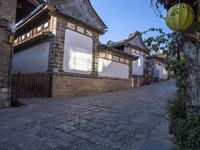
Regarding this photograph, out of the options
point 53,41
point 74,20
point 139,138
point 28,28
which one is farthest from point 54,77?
point 139,138

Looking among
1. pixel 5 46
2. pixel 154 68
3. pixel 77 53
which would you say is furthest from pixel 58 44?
pixel 154 68

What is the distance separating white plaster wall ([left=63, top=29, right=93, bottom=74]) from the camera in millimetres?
10566

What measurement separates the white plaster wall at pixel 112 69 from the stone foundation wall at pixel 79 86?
0.50m

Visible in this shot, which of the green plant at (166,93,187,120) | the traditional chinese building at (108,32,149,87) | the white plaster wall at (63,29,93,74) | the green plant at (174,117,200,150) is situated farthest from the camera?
the traditional chinese building at (108,32,149,87)

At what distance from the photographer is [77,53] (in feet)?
36.7

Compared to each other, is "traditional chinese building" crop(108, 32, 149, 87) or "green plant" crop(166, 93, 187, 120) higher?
"traditional chinese building" crop(108, 32, 149, 87)

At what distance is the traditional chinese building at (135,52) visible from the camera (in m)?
19.4

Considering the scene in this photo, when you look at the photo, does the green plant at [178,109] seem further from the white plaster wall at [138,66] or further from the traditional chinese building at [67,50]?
the white plaster wall at [138,66]

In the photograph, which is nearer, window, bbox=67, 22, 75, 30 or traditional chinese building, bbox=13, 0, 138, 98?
traditional chinese building, bbox=13, 0, 138, 98

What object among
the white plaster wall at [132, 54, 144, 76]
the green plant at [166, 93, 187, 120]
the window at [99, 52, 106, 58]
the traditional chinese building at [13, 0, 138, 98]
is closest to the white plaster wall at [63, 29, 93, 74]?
the traditional chinese building at [13, 0, 138, 98]

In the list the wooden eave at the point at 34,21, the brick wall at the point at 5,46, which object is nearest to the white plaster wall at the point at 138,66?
the wooden eave at the point at 34,21

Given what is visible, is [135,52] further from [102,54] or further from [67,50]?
[67,50]

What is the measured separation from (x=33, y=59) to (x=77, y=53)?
310 cm

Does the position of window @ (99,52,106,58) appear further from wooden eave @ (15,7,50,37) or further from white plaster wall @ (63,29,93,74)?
wooden eave @ (15,7,50,37)
